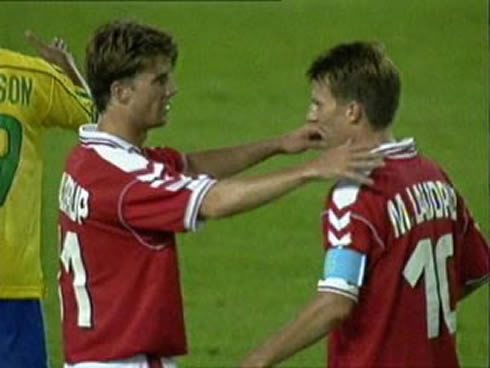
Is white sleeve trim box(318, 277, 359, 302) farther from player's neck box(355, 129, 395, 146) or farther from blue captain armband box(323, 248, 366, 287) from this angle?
player's neck box(355, 129, 395, 146)

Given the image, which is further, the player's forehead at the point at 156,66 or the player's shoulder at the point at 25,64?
the player's shoulder at the point at 25,64

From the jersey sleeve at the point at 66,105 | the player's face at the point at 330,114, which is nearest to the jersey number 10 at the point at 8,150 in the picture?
the jersey sleeve at the point at 66,105

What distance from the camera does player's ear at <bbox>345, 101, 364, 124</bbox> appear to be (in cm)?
545

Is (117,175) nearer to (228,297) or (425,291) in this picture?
(425,291)

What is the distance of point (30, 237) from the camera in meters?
6.75

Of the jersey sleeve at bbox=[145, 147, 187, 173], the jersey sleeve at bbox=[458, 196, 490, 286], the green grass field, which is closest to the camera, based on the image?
the jersey sleeve at bbox=[458, 196, 490, 286]

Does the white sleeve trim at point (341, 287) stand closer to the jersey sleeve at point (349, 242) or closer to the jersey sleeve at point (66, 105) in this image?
the jersey sleeve at point (349, 242)

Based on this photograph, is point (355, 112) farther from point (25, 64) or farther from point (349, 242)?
point (25, 64)

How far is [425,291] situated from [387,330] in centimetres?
15

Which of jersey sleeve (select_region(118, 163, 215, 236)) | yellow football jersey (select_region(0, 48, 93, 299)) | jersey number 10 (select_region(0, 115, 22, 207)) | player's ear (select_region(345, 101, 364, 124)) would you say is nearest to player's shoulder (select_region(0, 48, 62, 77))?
yellow football jersey (select_region(0, 48, 93, 299))

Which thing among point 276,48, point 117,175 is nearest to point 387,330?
point 117,175

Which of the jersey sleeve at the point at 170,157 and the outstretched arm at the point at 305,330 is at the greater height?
the jersey sleeve at the point at 170,157

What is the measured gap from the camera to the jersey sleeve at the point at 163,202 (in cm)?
565

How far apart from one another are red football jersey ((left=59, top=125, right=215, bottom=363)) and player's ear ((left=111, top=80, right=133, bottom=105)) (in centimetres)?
11
